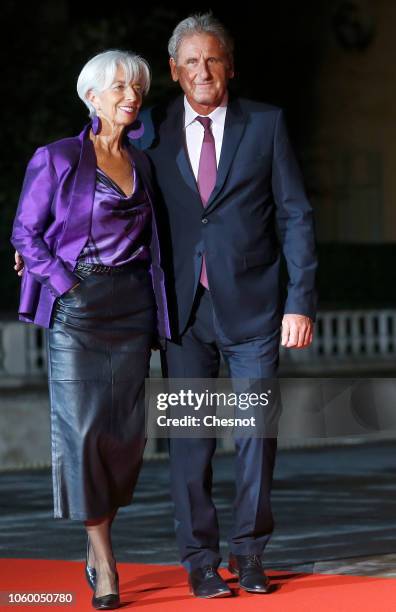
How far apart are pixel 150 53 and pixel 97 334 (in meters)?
15.8

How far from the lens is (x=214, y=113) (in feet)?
22.0

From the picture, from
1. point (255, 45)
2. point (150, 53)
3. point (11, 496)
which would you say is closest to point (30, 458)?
point (11, 496)

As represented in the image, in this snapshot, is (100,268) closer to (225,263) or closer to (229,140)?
(225,263)

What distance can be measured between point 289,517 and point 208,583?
3.62 metres

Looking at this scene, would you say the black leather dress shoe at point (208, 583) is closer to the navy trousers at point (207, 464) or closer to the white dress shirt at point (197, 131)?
the navy trousers at point (207, 464)

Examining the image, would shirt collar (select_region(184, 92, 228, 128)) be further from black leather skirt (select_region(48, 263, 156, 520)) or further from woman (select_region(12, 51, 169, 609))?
black leather skirt (select_region(48, 263, 156, 520))

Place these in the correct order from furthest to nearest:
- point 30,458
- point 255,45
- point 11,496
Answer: point 255,45, point 30,458, point 11,496

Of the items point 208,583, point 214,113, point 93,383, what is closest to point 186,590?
point 208,583

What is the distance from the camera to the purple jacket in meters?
6.27

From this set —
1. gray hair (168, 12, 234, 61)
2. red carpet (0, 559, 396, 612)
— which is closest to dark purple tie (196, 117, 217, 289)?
gray hair (168, 12, 234, 61)

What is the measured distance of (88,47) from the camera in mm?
20750

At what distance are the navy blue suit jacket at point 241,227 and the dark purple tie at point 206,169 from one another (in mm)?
42

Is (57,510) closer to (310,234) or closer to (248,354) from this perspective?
(248,354)

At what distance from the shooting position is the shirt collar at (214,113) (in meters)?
6.70
